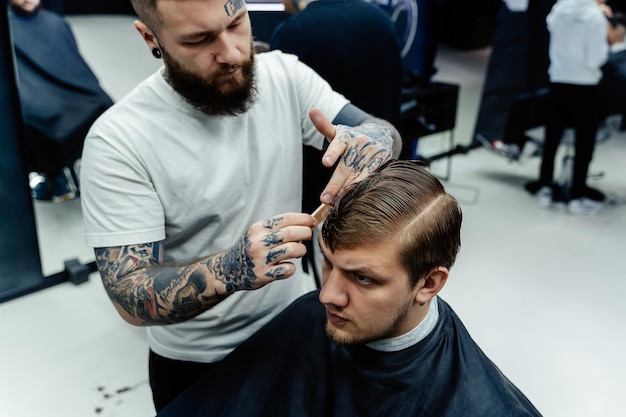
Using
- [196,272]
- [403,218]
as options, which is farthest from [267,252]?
[403,218]

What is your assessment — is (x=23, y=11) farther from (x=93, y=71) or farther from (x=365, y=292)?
(x=365, y=292)

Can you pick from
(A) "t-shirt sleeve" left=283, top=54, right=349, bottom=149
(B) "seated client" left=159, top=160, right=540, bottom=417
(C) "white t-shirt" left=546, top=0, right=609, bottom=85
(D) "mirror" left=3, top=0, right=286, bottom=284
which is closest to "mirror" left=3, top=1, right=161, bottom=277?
(D) "mirror" left=3, top=0, right=286, bottom=284

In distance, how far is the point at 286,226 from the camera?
949 millimetres

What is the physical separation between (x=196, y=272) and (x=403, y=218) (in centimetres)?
43

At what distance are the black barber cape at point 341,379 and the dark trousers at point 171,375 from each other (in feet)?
0.22

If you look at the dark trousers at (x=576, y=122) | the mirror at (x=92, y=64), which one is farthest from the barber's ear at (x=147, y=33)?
the dark trousers at (x=576, y=122)

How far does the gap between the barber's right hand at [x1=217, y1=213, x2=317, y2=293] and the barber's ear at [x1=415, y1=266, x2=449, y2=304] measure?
323mm

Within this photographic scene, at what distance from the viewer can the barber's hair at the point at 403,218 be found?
3.52ft

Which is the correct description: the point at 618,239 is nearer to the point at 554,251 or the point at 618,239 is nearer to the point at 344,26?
the point at 554,251

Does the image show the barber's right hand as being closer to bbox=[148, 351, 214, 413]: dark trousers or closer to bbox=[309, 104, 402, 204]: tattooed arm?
bbox=[309, 104, 402, 204]: tattooed arm

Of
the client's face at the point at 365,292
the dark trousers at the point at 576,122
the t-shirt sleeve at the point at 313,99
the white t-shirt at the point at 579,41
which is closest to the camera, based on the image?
the client's face at the point at 365,292

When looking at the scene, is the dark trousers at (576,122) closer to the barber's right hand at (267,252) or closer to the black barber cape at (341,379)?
the black barber cape at (341,379)

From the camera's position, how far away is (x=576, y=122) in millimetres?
3953

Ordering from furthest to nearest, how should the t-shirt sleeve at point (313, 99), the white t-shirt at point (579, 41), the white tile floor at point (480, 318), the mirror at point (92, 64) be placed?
the white t-shirt at point (579, 41) < the mirror at point (92, 64) < the white tile floor at point (480, 318) < the t-shirt sleeve at point (313, 99)
